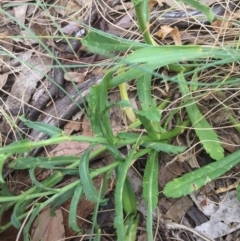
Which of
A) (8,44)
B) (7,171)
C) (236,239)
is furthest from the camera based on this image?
(8,44)

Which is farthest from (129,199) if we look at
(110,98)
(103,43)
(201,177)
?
(103,43)

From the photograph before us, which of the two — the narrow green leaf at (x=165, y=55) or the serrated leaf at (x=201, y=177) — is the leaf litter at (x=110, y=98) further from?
the narrow green leaf at (x=165, y=55)

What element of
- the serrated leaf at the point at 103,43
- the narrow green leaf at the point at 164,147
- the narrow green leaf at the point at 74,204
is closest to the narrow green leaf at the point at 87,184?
the narrow green leaf at the point at 74,204

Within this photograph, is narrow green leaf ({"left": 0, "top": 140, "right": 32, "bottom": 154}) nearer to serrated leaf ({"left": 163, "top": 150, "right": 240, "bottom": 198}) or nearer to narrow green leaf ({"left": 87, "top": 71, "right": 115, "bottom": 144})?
narrow green leaf ({"left": 87, "top": 71, "right": 115, "bottom": 144})

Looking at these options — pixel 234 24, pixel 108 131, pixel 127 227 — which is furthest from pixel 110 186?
pixel 234 24

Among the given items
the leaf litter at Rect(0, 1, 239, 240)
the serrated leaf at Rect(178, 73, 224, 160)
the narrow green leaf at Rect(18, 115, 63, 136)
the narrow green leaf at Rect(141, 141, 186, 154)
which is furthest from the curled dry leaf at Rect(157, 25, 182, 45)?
the narrow green leaf at Rect(18, 115, 63, 136)

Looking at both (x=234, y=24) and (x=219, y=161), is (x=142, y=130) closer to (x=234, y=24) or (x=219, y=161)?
(x=219, y=161)
